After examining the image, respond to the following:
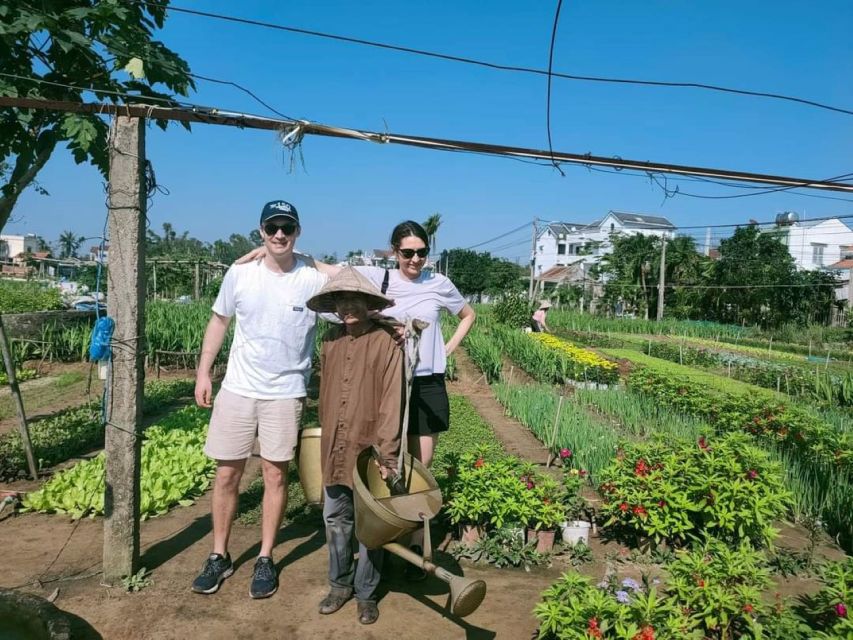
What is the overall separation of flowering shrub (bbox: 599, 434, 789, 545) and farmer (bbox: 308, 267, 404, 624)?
1591 mm

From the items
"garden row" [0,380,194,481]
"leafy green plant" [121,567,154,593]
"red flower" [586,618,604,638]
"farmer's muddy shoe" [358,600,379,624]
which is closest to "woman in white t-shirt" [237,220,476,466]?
"farmer's muddy shoe" [358,600,379,624]

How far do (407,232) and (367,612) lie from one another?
1.76 metres

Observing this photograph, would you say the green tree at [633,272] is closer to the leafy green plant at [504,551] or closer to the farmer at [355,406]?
the leafy green plant at [504,551]

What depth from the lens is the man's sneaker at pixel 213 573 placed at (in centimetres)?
292

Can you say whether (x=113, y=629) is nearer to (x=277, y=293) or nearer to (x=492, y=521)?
(x=277, y=293)

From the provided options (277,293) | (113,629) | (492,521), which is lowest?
(113,629)

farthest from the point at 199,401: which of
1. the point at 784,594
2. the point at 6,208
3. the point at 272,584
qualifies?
the point at 784,594

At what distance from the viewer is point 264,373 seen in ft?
9.57

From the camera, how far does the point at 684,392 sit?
7.34m

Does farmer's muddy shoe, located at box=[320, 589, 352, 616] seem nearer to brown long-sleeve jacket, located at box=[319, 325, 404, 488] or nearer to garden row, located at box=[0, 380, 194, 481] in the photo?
brown long-sleeve jacket, located at box=[319, 325, 404, 488]

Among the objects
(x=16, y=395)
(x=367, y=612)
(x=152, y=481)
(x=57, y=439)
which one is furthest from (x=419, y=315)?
(x=57, y=439)

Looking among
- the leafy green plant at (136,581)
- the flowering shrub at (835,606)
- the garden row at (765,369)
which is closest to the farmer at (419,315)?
the leafy green plant at (136,581)

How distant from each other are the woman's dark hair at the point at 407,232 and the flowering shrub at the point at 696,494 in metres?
1.84

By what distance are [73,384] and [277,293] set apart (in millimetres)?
7125
